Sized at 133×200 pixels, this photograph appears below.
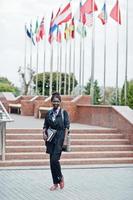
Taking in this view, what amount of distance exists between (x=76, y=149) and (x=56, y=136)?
14.8ft

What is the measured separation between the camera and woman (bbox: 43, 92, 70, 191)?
9.41 m

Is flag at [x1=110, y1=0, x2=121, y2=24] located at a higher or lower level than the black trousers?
higher

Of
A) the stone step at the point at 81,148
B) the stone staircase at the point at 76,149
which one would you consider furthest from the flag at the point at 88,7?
the stone step at the point at 81,148

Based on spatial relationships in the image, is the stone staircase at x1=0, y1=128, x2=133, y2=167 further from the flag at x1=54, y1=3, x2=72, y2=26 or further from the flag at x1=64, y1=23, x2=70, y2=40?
the flag at x1=64, y1=23, x2=70, y2=40

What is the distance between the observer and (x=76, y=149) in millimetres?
13922

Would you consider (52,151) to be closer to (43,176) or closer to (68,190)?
(68,190)

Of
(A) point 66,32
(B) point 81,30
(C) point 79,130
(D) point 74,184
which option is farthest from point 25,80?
(D) point 74,184

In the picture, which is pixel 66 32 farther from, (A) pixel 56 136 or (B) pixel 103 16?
(A) pixel 56 136

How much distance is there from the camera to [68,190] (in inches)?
374

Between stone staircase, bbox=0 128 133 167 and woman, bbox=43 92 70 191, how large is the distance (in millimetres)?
3175

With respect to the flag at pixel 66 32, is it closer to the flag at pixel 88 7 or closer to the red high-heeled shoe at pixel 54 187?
the flag at pixel 88 7

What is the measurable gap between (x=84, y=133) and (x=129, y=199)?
264 inches

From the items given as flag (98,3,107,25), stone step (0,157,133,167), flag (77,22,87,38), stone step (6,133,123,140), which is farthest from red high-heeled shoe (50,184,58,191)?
flag (77,22,87,38)

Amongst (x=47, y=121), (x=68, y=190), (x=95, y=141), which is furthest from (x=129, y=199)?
(x=95, y=141)
